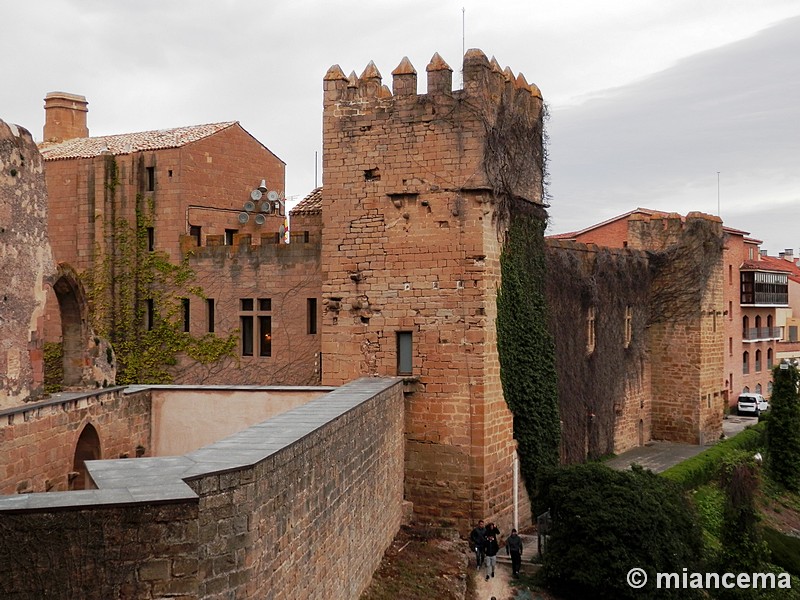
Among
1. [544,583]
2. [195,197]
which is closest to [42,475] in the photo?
[544,583]

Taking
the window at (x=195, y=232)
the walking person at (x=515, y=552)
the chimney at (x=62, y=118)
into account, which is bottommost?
the walking person at (x=515, y=552)

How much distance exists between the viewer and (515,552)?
14859 mm

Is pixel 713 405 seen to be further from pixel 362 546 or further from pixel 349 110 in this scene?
pixel 362 546

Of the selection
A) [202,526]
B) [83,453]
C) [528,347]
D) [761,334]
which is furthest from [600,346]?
[761,334]

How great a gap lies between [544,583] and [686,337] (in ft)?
54.7

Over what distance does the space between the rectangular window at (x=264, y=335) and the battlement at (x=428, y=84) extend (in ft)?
20.8

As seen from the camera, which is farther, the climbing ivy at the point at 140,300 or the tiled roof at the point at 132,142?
the tiled roof at the point at 132,142

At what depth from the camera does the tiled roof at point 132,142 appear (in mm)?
22688

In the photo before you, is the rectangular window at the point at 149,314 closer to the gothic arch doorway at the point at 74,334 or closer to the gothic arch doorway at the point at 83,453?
the gothic arch doorway at the point at 74,334

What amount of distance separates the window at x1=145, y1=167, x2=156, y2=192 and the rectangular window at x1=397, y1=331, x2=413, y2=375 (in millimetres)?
9741

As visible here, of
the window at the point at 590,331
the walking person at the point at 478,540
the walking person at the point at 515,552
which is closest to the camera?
the walking person at the point at 478,540

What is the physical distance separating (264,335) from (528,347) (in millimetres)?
7108

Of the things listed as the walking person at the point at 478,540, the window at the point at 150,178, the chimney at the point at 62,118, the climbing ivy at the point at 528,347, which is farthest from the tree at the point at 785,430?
the chimney at the point at 62,118

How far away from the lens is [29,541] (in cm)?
562
